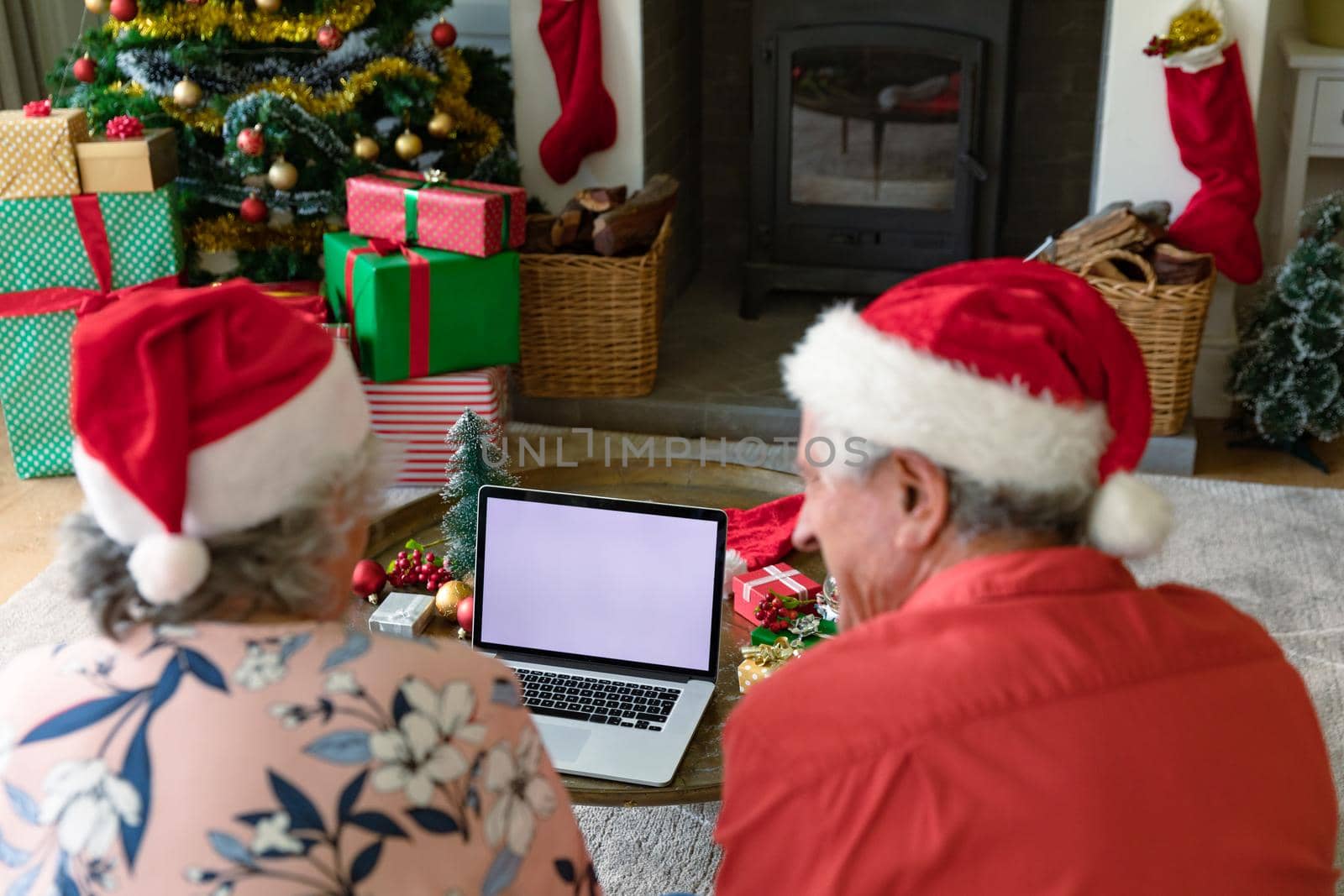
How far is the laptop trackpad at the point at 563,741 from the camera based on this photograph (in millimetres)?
1668

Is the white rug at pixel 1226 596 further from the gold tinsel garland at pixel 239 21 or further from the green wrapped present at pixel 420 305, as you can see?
the gold tinsel garland at pixel 239 21

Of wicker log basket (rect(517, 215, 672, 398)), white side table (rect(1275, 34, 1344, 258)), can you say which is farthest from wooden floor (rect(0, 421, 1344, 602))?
wicker log basket (rect(517, 215, 672, 398))

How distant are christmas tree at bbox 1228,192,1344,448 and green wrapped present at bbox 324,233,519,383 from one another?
1.78m

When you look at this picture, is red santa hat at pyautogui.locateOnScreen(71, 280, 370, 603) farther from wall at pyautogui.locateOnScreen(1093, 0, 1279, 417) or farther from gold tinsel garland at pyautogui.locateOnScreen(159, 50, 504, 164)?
wall at pyautogui.locateOnScreen(1093, 0, 1279, 417)

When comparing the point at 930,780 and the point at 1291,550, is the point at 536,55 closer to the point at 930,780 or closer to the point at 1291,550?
the point at 1291,550

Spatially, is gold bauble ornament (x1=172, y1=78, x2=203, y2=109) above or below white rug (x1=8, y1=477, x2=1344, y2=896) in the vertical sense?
above

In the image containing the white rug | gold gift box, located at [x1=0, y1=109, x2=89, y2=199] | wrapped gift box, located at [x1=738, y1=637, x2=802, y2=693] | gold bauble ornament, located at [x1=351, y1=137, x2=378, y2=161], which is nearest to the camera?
wrapped gift box, located at [x1=738, y1=637, x2=802, y2=693]

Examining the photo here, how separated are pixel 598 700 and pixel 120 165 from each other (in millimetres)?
2050

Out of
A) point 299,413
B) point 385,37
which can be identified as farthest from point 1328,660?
point 385,37

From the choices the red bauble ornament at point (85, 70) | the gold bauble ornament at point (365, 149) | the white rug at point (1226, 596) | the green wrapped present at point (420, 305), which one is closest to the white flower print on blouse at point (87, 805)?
the white rug at point (1226, 596)

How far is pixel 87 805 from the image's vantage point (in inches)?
38.9

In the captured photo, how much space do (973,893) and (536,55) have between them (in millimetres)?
3016

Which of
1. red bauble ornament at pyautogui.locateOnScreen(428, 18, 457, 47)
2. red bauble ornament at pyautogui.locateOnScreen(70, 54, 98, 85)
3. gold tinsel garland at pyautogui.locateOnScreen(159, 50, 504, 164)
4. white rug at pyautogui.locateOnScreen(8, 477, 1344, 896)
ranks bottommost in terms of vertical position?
white rug at pyautogui.locateOnScreen(8, 477, 1344, 896)

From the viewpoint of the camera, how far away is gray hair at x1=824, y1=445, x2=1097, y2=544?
45.1 inches
